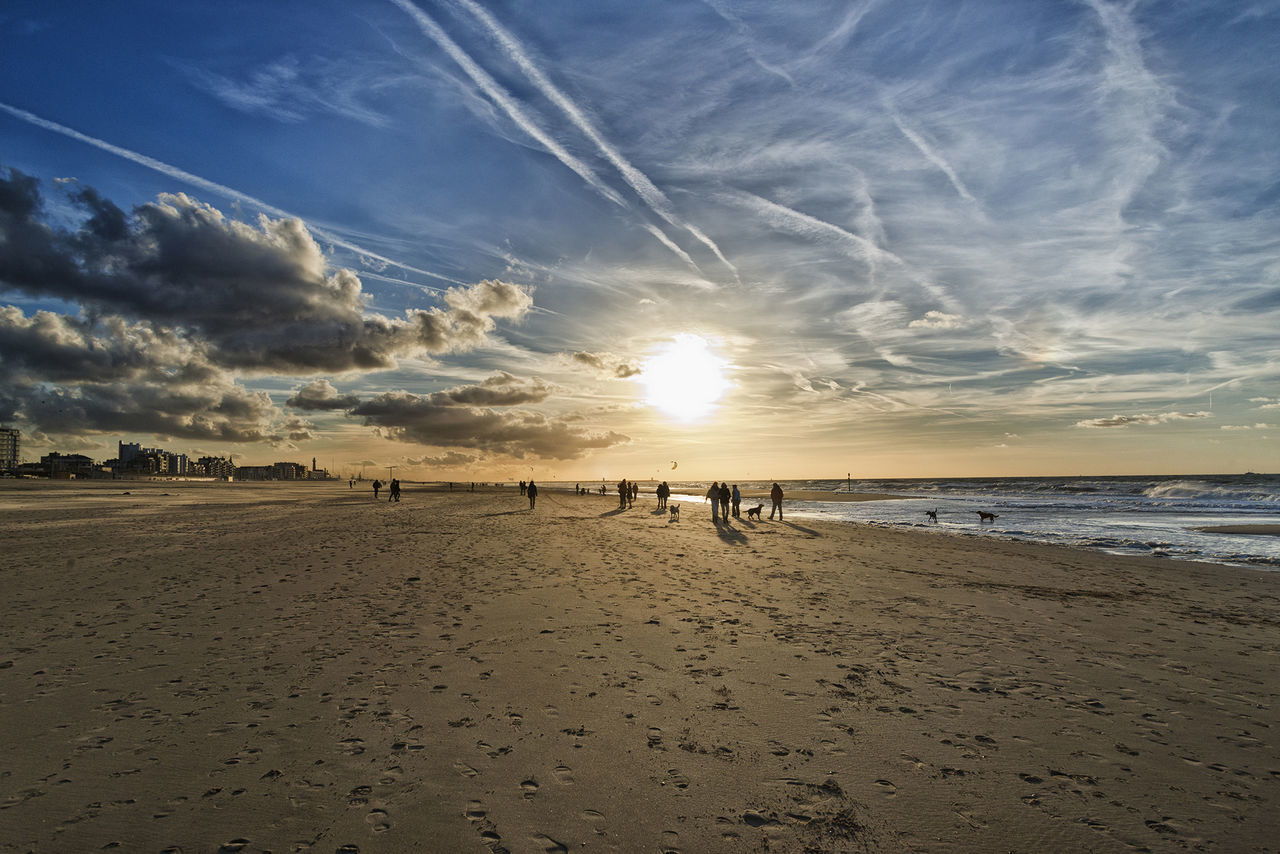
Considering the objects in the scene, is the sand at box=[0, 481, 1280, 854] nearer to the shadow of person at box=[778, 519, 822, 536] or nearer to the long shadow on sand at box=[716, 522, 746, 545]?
the long shadow on sand at box=[716, 522, 746, 545]

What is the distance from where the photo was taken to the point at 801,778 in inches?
200

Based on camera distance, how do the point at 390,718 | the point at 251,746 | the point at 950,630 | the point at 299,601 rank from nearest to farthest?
the point at 251,746 → the point at 390,718 → the point at 950,630 → the point at 299,601

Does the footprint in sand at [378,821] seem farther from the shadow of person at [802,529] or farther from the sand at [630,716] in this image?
the shadow of person at [802,529]

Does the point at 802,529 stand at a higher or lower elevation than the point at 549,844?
higher

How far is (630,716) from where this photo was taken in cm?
634

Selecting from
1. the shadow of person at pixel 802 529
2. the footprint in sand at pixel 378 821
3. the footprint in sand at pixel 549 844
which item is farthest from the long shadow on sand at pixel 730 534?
the footprint in sand at pixel 378 821

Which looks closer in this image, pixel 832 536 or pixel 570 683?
pixel 570 683

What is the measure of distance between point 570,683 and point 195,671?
5.11 metres

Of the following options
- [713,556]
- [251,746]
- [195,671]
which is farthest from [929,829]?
[713,556]

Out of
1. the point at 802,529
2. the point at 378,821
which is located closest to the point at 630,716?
the point at 378,821

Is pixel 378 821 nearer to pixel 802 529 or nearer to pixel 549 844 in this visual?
pixel 549 844

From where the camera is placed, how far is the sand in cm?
443

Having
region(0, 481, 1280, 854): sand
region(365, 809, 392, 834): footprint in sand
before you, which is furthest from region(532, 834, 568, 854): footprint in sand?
region(365, 809, 392, 834): footprint in sand

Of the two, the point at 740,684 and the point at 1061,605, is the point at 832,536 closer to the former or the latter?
the point at 1061,605
